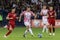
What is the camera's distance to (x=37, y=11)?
94.5ft

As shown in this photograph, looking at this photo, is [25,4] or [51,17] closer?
[51,17]

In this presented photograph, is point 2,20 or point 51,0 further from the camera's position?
point 51,0

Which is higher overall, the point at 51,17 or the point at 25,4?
the point at 51,17

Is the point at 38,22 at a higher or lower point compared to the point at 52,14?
lower

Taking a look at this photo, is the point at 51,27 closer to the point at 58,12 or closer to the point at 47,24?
the point at 47,24

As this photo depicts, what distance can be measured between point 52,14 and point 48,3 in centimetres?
935

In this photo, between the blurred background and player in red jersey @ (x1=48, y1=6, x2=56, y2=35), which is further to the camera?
the blurred background

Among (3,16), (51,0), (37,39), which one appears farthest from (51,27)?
(51,0)

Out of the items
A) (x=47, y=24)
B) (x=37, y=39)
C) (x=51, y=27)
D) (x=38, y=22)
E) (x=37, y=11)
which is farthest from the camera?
(x=37, y=11)

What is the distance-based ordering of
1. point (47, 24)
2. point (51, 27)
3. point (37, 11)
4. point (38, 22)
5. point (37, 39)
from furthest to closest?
point (37, 11)
point (38, 22)
point (47, 24)
point (51, 27)
point (37, 39)

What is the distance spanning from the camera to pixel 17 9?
28.9m

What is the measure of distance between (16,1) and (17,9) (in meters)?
1.52

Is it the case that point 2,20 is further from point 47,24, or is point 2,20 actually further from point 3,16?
point 47,24

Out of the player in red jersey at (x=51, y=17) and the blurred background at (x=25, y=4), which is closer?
the player in red jersey at (x=51, y=17)
